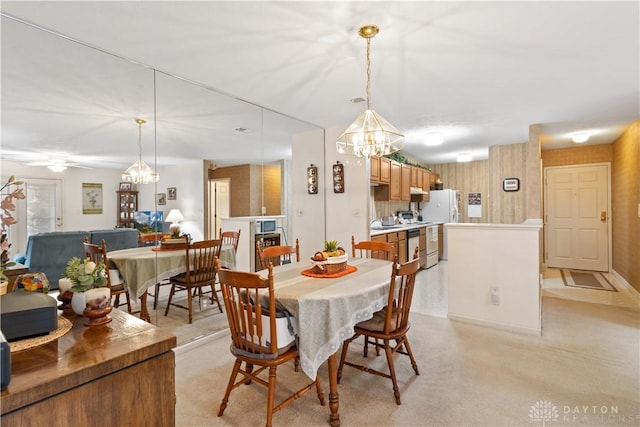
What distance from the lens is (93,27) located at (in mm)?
2008

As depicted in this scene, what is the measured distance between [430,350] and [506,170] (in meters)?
3.94

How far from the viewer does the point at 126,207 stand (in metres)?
2.66

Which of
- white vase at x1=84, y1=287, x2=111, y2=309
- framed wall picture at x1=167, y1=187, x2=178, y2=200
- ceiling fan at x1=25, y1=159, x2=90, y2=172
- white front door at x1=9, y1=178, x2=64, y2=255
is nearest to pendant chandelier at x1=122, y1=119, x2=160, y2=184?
framed wall picture at x1=167, y1=187, x2=178, y2=200

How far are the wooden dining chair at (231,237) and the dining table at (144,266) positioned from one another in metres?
0.48

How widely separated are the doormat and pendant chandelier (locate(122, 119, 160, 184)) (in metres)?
5.87

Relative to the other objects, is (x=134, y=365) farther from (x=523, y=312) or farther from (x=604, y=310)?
(x=604, y=310)

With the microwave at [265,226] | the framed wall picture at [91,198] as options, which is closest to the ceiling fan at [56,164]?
the framed wall picture at [91,198]

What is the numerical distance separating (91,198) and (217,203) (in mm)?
1189

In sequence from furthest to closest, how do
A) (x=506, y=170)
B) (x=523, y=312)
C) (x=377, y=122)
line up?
(x=506, y=170) → (x=523, y=312) → (x=377, y=122)

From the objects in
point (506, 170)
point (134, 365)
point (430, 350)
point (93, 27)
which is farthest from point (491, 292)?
point (93, 27)

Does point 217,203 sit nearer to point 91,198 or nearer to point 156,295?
point 156,295

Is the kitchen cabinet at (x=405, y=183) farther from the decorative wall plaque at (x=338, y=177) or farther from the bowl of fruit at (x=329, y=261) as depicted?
the bowl of fruit at (x=329, y=261)

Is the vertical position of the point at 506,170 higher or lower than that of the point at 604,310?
higher

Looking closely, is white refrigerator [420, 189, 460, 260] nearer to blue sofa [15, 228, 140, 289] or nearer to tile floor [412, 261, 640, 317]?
tile floor [412, 261, 640, 317]
